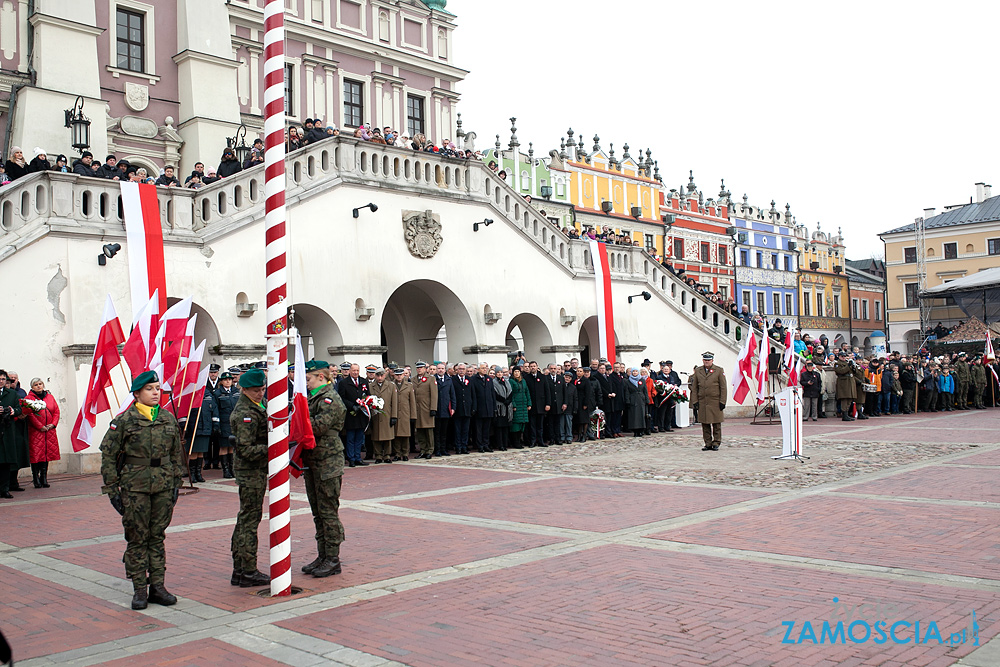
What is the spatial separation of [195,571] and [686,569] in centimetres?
429

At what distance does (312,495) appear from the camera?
7.89m

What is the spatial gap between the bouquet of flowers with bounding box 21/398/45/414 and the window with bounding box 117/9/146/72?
13.7 meters

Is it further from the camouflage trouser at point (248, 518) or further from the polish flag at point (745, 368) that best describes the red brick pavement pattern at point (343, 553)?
the polish flag at point (745, 368)

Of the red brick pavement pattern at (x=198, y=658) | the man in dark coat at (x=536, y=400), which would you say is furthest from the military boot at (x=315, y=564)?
the man in dark coat at (x=536, y=400)

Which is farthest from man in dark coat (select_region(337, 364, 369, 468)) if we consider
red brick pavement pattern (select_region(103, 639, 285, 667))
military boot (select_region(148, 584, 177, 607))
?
red brick pavement pattern (select_region(103, 639, 285, 667))

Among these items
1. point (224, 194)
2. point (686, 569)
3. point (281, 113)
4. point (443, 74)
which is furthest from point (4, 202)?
point (443, 74)

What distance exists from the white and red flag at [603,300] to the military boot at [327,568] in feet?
60.7

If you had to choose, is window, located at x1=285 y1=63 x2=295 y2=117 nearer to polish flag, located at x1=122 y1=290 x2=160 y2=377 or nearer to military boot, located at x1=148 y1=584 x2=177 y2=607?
polish flag, located at x1=122 y1=290 x2=160 y2=377

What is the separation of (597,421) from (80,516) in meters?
13.6

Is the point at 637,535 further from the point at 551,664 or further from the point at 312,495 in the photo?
the point at 551,664

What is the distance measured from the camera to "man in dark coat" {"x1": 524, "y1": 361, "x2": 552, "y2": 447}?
20656 millimetres

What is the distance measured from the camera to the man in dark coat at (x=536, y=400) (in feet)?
67.8

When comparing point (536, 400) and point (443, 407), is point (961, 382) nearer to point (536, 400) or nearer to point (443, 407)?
point (536, 400)

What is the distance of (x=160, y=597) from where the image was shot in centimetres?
697
